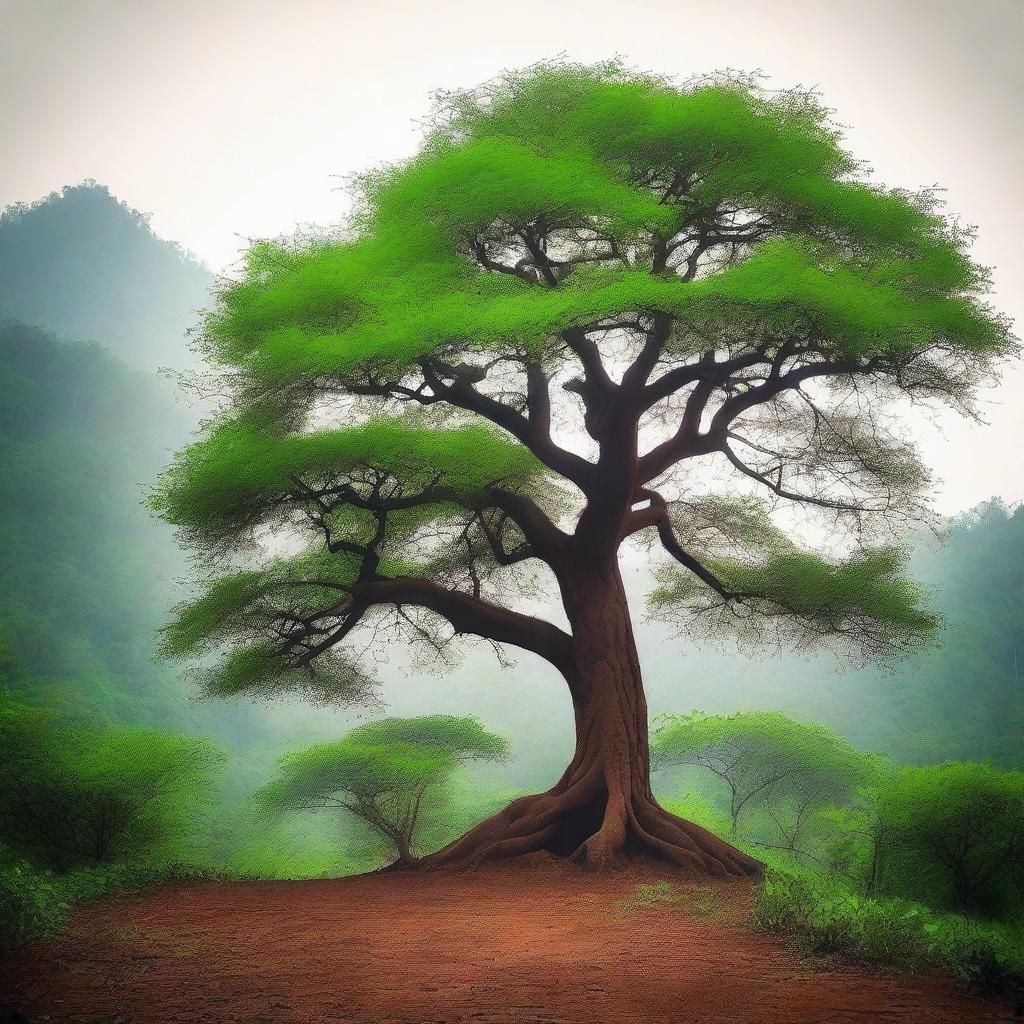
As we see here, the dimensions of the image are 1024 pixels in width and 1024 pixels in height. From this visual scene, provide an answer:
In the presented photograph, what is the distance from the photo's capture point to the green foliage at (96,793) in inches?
368

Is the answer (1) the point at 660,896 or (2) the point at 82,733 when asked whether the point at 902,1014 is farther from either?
(2) the point at 82,733

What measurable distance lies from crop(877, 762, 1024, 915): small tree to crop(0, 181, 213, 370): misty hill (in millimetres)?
70813

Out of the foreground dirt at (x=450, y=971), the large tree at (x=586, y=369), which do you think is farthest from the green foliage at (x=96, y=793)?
the foreground dirt at (x=450, y=971)

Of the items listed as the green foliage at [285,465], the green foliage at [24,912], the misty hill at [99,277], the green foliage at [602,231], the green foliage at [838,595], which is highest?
the misty hill at [99,277]

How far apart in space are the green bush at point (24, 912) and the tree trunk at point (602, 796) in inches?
131

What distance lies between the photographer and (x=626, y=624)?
324 inches

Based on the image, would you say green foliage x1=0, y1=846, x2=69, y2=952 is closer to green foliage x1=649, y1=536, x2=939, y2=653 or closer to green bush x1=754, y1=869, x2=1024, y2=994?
green bush x1=754, y1=869, x2=1024, y2=994

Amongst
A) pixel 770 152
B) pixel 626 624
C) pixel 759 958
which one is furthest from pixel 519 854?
pixel 770 152

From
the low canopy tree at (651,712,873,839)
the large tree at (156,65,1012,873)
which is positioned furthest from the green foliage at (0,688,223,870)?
the low canopy tree at (651,712,873,839)

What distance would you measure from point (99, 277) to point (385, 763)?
75609 mm

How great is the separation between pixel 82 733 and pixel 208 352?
8.28m

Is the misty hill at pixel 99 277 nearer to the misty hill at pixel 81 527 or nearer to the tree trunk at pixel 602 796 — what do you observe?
the misty hill at pixel 81 527

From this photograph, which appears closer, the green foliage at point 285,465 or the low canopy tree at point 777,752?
the green foliage at point 285,465

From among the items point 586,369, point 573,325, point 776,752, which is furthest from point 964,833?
point 776,752
